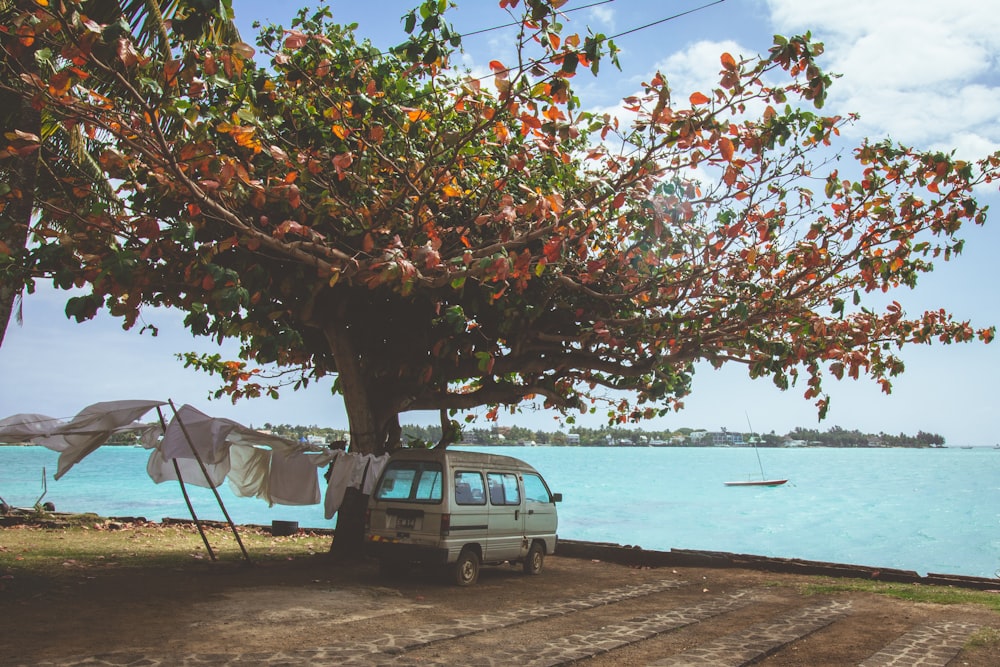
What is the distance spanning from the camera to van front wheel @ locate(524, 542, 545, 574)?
43.5 feet

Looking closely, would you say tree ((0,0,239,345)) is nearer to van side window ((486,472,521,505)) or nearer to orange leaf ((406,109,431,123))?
orange leaf ((406,109,431,123))

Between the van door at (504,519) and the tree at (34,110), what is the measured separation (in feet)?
22.8

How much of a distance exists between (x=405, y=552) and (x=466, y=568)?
104 cm

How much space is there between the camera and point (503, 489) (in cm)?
1266

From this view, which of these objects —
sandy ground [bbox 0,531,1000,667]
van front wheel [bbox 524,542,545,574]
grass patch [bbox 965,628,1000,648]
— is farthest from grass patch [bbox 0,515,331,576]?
grass patch [bbox 965,628,1000,648]

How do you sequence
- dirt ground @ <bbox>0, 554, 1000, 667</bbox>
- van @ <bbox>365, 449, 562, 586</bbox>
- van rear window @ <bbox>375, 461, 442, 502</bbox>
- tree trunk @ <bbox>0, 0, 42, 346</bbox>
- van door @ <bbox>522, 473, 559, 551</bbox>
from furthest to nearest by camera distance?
van door @ <bbox>522, 473, 559, 551</bbox> < van rear window @ <bbox>375, 461, 442, 502</bbox> < van @ <bbox>365, 449, 562, 586</bbox> < tree trunk @ <bbox>0, 0, 42, 346</bbox> < dirt ground @ <bbox>0, 554, 1000, 667</bbox>

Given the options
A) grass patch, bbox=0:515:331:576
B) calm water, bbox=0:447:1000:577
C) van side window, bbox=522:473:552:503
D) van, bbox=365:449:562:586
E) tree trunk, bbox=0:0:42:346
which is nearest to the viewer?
tree trunk, bbox=0:0:42:346

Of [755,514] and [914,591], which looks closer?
[914,591]

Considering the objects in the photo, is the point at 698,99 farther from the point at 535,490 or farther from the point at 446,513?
the point at 535,490

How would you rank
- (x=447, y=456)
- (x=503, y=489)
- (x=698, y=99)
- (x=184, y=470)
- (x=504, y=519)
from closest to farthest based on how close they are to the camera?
(x=698, y=99)
(x=447, y=456)
(x=504, y=519)
(x=503, y=489)
(x=184, y=470)

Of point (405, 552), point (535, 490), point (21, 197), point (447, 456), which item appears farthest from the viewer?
point (535, 490)

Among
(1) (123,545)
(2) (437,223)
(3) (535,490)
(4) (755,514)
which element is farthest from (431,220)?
(4) (755,514)

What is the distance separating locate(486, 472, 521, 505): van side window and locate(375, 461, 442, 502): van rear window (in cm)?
118

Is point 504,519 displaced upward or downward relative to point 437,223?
downward
